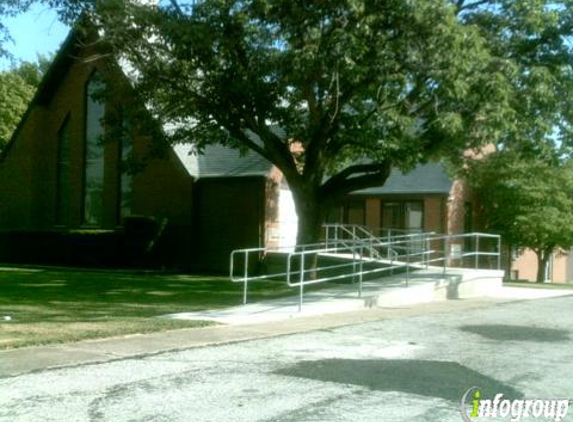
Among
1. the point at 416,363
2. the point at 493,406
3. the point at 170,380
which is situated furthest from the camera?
the point at 416,363

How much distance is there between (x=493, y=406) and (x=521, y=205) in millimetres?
24156

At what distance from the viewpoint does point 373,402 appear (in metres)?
7.23

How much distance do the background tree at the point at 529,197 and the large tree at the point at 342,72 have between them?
10.6m

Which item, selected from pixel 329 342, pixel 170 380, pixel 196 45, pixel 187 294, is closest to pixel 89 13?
pixel 196 45

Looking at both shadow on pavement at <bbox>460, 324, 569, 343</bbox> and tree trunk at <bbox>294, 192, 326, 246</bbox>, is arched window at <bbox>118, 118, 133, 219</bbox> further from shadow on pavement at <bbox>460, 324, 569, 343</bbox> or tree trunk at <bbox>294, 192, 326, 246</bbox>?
shadow on pavement at <bbox>460, 324, 569, 343</bbox>

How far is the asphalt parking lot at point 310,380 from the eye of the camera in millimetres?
6879

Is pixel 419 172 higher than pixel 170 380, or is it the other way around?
pixel 419 172

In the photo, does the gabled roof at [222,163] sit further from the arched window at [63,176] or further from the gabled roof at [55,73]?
the gabled roof at [55,73]

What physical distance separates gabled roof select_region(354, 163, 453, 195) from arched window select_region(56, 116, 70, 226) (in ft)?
38.7

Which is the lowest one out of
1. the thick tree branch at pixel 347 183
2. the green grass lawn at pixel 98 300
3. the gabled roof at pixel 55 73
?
the green grass lawn at pixel 98 300

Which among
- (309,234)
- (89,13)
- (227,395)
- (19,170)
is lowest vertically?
(227,395)

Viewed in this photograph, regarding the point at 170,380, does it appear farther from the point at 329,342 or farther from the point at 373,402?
the point at 329,342

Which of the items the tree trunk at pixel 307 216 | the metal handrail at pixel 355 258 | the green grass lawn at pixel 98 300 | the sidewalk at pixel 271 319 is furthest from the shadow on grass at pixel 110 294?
the tree trunk at pixel 307 216

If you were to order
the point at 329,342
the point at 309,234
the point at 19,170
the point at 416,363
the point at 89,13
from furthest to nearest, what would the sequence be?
1. the point at 19,170
2. the point at 309,234
3. the point at 89,13
4. the point at 329,342
5. the point at 416,363
